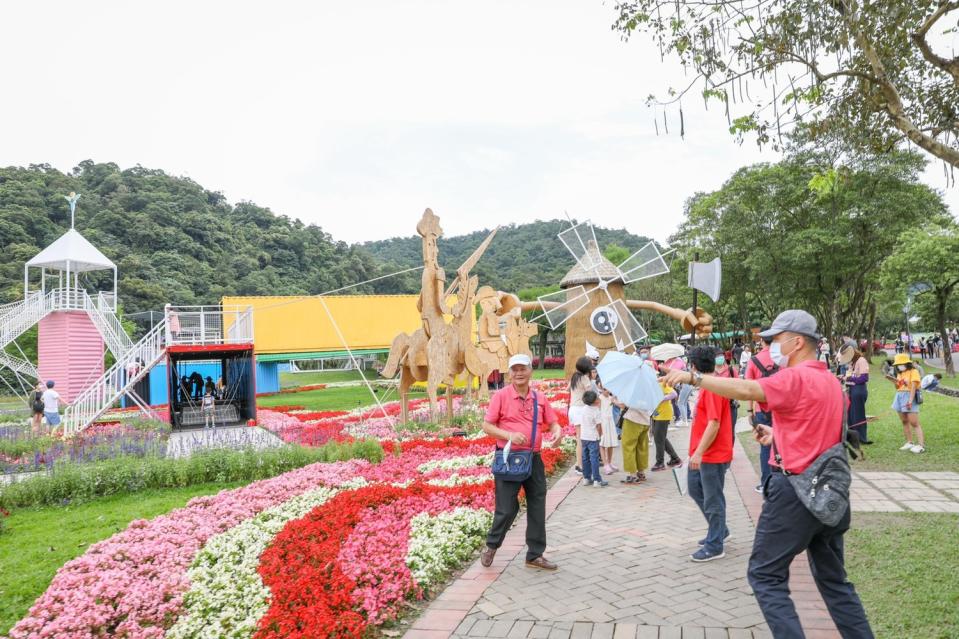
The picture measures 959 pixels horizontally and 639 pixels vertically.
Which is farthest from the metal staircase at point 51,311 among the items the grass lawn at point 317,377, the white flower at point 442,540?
the grass lawn at point 317,377

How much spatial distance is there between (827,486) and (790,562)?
0.49 metres

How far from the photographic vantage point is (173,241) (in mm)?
49156

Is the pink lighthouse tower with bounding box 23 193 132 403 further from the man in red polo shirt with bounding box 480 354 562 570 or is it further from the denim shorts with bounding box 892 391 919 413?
the denim shorts with bounding box 892 391 919 413

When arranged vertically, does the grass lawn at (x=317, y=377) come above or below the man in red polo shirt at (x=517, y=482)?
below

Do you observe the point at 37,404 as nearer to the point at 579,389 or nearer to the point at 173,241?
the point at 579,389

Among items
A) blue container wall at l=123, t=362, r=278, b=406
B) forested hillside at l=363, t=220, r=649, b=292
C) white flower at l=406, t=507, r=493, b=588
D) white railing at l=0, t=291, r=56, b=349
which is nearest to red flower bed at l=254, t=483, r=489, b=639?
white flower at l=406, t=507, r=493, b=588

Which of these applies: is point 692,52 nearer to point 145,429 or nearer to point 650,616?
point 650,616

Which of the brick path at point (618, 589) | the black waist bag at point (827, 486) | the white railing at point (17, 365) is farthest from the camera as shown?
the white railing at point (17, 365)

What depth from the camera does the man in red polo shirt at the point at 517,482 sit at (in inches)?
217

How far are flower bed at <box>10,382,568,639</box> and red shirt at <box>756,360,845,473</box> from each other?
3142 millimetres

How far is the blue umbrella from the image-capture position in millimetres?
5301

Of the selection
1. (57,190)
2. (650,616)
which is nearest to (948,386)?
(650,616)

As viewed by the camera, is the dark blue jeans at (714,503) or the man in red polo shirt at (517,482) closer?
the man in red polo shirt at (517,482)

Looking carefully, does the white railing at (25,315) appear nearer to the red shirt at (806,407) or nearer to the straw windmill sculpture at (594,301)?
the straw windmill sculpture at (594,301)
